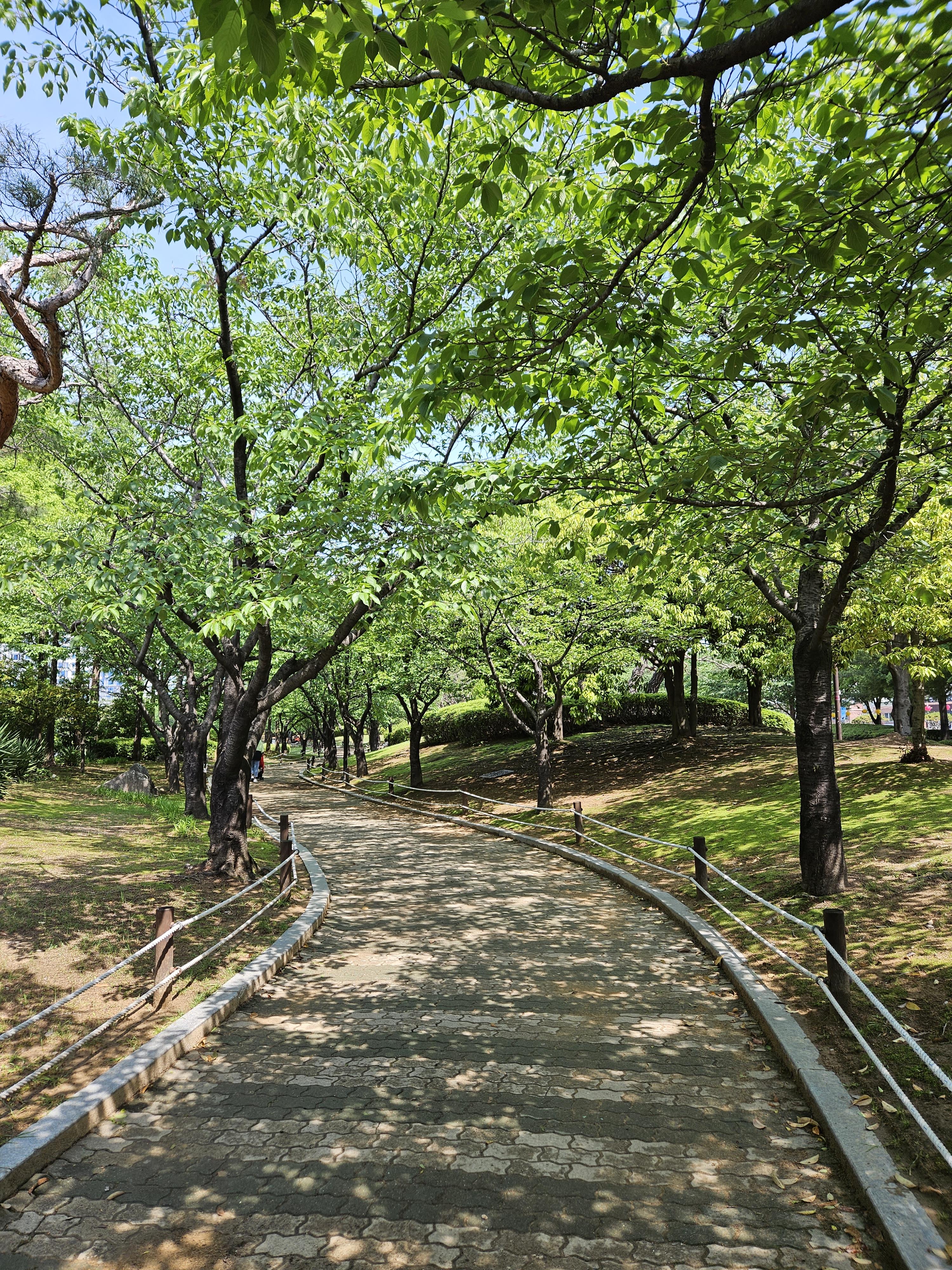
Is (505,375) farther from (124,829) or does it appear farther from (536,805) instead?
(536,805)

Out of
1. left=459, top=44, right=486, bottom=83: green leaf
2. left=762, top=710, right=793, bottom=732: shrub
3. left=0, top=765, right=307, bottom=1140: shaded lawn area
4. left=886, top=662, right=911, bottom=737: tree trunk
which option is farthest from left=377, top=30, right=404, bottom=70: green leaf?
left=762, top=710, right=793, bottom=732: shrub

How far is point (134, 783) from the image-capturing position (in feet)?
88.5

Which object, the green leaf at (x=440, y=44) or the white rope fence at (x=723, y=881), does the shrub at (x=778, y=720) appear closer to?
the white rope fence at (x=723, y=881)

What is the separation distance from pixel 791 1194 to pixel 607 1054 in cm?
223

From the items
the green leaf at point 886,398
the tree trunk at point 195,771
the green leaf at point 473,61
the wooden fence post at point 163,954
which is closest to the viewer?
the green leaf at point 473,61

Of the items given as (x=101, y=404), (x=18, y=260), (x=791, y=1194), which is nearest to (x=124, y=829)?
(x=101, y=404)

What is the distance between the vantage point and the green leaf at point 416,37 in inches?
115

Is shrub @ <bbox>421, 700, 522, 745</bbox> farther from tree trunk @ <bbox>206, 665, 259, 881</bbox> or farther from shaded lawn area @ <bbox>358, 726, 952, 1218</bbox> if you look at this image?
tree trunk @ <bbox>206, 665, 259, 881</bbox>

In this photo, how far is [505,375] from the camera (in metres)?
5.89

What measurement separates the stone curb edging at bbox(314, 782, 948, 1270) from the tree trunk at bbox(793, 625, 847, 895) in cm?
156

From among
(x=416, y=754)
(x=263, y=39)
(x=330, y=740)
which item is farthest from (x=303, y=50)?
(x=330, y=740)

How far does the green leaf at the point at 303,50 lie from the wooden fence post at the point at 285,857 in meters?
11.1

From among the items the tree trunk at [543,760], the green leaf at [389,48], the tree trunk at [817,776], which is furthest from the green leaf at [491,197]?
the tree trunk at [543,760]

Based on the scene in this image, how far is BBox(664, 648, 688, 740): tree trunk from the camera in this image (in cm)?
2638
